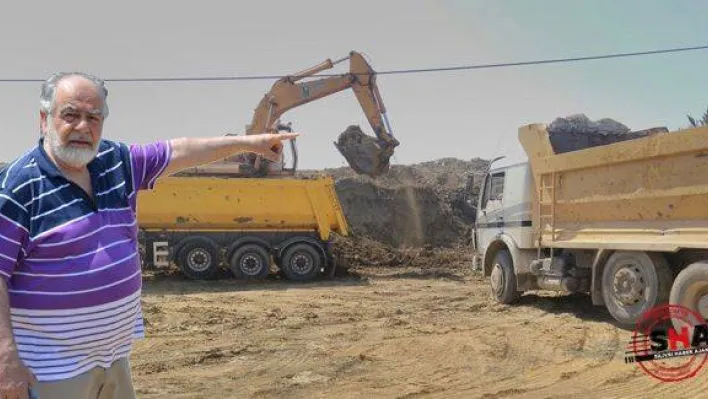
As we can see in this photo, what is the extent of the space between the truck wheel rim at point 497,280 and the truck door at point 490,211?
0.47m

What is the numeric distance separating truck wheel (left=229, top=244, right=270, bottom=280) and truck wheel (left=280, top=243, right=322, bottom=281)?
45cm

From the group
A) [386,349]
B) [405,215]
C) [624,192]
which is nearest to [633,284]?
[624,192]

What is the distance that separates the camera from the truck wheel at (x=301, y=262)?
1517cm

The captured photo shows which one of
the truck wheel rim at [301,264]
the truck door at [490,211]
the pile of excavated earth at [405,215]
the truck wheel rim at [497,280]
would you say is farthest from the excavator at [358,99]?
the truck wheel rim at [497,280]

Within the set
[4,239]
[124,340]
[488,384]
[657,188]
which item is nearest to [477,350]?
[488,384]

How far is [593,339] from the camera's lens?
7676mm

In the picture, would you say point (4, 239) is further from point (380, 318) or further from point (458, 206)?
point (458, 206)

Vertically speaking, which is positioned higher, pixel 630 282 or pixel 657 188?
pixel 657 188

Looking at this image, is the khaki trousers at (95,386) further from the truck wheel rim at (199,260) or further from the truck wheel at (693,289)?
the truck wheel rim at (199,260)

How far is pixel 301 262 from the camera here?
50.2ft

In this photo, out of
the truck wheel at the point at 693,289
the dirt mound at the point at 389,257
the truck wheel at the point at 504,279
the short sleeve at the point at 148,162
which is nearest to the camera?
the short sleeve at the point at 148,162

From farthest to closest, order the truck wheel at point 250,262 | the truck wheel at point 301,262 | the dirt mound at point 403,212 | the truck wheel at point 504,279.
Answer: the dirt mound at point 403,212
the truck wheel at point 301,262
the truck wheel at point 250,262
the truck wheel at point 504,279

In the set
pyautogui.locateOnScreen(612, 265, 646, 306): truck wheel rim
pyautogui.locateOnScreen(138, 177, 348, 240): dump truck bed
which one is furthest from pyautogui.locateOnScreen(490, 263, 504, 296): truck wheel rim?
pyautogui.locateOnScreen(138, 177, 348, 240): dump truck bed

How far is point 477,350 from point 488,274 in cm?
451
